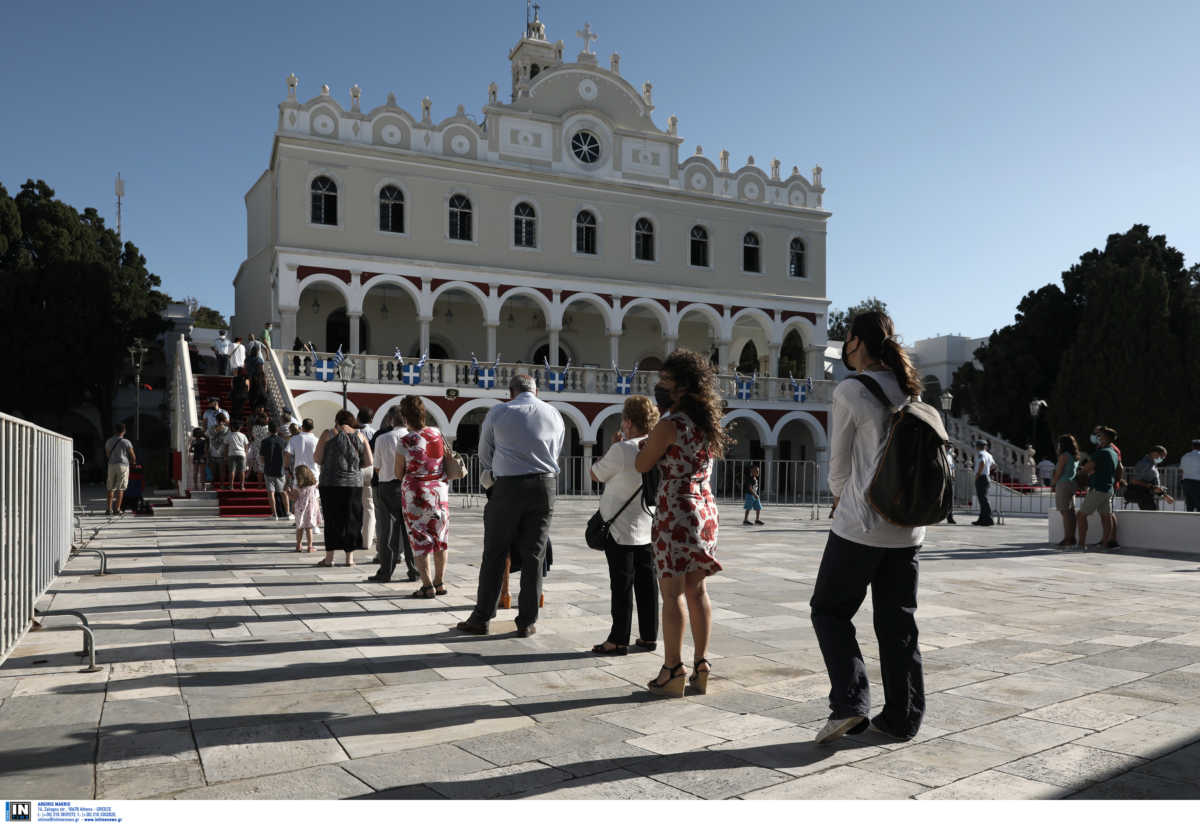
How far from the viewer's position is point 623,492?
5.80 metres

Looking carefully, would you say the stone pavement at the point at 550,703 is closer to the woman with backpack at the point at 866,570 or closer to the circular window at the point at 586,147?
the woman with backpack at the point at 866,570

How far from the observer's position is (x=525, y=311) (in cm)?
3312

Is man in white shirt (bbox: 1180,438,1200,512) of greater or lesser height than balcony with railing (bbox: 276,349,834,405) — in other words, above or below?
below

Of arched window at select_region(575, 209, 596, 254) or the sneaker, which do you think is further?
arched window at select_region(575, 209, 596, 254)

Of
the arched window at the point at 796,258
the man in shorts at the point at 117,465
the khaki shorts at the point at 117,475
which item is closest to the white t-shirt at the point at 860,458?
the man in shorts at the point at 117,465

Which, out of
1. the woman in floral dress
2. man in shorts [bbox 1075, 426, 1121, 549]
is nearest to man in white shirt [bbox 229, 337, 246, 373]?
the woman in floral dress

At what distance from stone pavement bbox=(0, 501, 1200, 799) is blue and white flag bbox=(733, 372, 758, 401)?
24.0 meters

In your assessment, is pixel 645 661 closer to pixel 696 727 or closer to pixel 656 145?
pixel 696 727

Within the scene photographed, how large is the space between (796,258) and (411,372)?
634 inches

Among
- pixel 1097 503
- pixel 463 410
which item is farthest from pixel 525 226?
pixel 1097 503

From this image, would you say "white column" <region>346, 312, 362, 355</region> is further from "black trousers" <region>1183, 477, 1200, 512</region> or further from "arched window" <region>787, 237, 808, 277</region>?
"black trousers" <region>1183, 477, 1200, 512</region>

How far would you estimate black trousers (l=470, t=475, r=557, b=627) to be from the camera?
6.36 metres

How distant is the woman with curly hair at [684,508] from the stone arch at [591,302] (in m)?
26.5

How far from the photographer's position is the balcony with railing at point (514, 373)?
87.4ft
